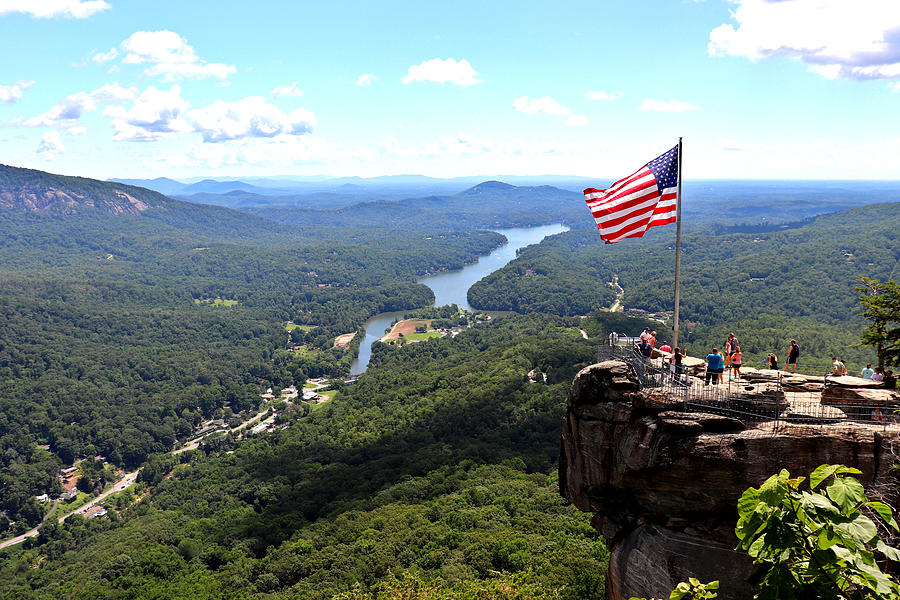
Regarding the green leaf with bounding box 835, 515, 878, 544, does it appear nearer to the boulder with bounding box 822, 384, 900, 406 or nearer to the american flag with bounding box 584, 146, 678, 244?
the boulder with bounding box 822, 384, 900, 406

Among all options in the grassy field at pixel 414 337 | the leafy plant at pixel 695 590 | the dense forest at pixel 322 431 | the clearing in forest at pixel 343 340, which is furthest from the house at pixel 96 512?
the leafy plant at pixel 695 590

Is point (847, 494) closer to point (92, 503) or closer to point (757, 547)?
point (757, 547)

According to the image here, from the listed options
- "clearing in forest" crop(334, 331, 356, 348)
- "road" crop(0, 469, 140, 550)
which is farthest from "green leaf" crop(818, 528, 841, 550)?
"clearing in forest" crop(334, 331, 356, 348)

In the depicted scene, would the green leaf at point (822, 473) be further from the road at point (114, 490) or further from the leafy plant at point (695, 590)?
the road at point (114, 490)

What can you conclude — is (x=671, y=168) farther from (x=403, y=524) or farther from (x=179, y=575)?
(x=179, y=575)

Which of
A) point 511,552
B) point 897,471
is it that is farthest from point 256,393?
point 897,471

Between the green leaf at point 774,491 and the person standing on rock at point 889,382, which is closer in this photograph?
the green leaf at point 774,491
